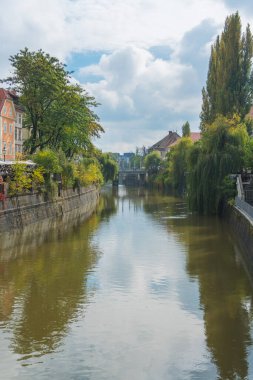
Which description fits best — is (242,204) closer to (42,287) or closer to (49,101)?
(42,287)

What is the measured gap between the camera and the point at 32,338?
44.3ft

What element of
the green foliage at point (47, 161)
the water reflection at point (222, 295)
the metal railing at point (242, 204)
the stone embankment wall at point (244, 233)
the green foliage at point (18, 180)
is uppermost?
the green foliage at point (47, 161)

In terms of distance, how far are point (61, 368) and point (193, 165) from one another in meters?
36.9

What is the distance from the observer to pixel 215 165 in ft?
142

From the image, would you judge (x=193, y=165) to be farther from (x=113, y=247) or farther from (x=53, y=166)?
(x=113, y=247)

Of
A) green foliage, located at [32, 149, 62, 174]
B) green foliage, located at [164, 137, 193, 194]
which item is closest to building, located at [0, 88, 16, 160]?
green foliage, located at [32, 149, 62, 174]

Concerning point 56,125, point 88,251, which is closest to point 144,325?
point 88,251

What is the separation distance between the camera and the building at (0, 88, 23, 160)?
64.2 m

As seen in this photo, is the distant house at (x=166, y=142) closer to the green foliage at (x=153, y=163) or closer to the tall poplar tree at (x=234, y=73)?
the green foliage at (x=153, y=163)

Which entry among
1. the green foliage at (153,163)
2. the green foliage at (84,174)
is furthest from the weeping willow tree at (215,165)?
the green foliage at (153,163)

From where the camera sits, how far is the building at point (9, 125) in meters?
64.2

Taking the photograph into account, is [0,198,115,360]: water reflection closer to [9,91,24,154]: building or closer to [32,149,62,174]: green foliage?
[32,149,62,174]: green foliage

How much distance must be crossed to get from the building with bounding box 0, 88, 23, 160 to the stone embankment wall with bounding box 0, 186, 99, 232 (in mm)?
11679

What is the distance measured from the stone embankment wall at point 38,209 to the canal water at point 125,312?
4342 mm
